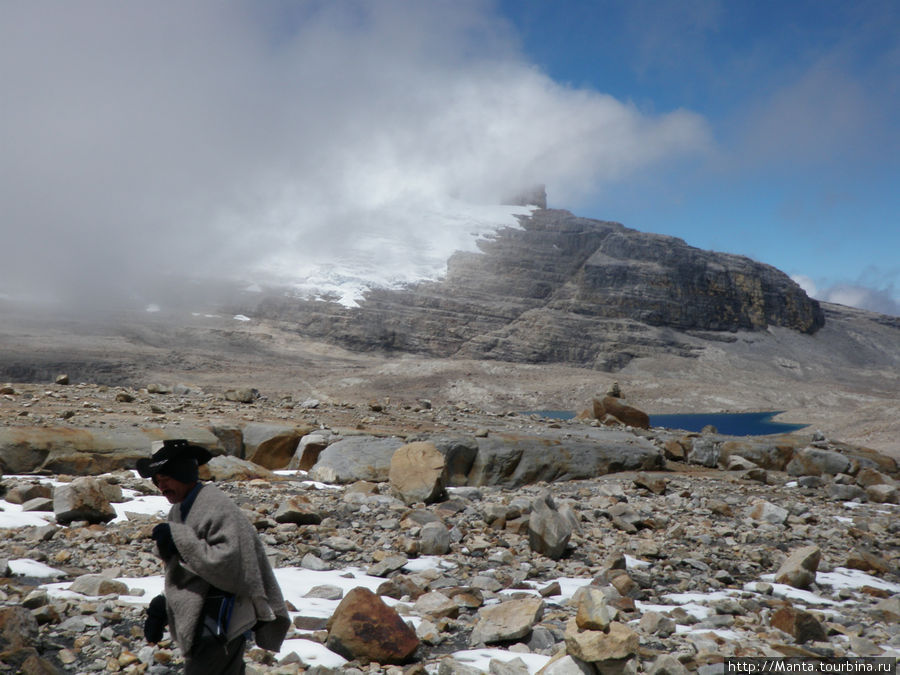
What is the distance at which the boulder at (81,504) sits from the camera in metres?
7.21

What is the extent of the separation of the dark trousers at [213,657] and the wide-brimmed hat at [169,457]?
960 mm

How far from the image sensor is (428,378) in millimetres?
75250

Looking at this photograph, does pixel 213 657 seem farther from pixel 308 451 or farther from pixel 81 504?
pixel 308 451

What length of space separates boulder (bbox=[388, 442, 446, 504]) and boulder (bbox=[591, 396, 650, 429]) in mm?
14192

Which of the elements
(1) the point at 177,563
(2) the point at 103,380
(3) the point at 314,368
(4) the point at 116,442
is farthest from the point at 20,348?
(1) the point at 177,563

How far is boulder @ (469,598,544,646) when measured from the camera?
5168mm

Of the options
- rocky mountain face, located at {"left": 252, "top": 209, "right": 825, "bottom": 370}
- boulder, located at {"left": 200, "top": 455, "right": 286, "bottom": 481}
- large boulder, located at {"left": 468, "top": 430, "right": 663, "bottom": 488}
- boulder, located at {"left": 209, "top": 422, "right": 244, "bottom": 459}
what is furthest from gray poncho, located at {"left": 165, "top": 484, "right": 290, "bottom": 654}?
rocky mountain face, located at {"left": 252, "top": 209, "right": 825, "bottom": 370}

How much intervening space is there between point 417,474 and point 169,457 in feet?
22.1

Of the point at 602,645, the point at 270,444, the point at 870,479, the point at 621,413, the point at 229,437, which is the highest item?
the point at 621,413

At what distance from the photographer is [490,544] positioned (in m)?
7.98

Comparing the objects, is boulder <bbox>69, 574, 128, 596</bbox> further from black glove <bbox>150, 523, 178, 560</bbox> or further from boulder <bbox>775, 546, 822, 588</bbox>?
boulder <bbox>775, 546, 822, 588</bbox>

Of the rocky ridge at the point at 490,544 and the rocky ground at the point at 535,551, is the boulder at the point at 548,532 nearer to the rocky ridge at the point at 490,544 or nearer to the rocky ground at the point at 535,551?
the rocky ridge at the point at 490,544

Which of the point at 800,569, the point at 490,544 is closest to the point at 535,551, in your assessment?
the point at 490,544

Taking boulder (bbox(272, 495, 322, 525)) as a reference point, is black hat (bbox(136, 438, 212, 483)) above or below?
above
